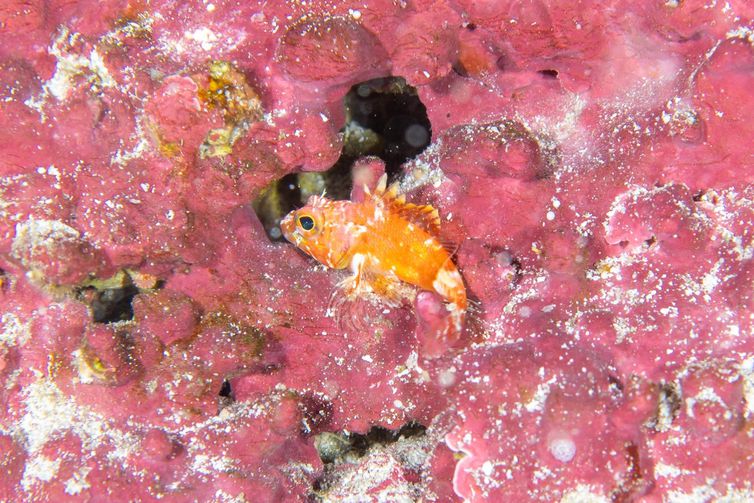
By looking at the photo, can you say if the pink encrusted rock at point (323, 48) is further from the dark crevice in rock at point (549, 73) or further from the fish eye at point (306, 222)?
the dark crevice in rock at point (549, 73)

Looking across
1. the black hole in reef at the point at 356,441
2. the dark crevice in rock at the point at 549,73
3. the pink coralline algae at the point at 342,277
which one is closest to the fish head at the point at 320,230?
the pink coralline algae at the point at 342,277

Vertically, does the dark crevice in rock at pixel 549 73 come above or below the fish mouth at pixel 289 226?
above

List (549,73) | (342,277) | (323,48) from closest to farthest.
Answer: (323,48) → (549,73) → (342,277)

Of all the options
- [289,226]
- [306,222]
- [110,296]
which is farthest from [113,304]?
[306,222]

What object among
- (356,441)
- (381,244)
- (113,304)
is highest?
(381,244)

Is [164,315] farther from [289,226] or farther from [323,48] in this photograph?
[323,48]

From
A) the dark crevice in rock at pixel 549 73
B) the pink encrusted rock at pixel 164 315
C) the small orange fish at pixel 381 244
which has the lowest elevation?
the pink encrusted rock at pixel 164 315

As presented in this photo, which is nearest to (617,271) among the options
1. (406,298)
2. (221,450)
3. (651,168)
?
(651,168)
